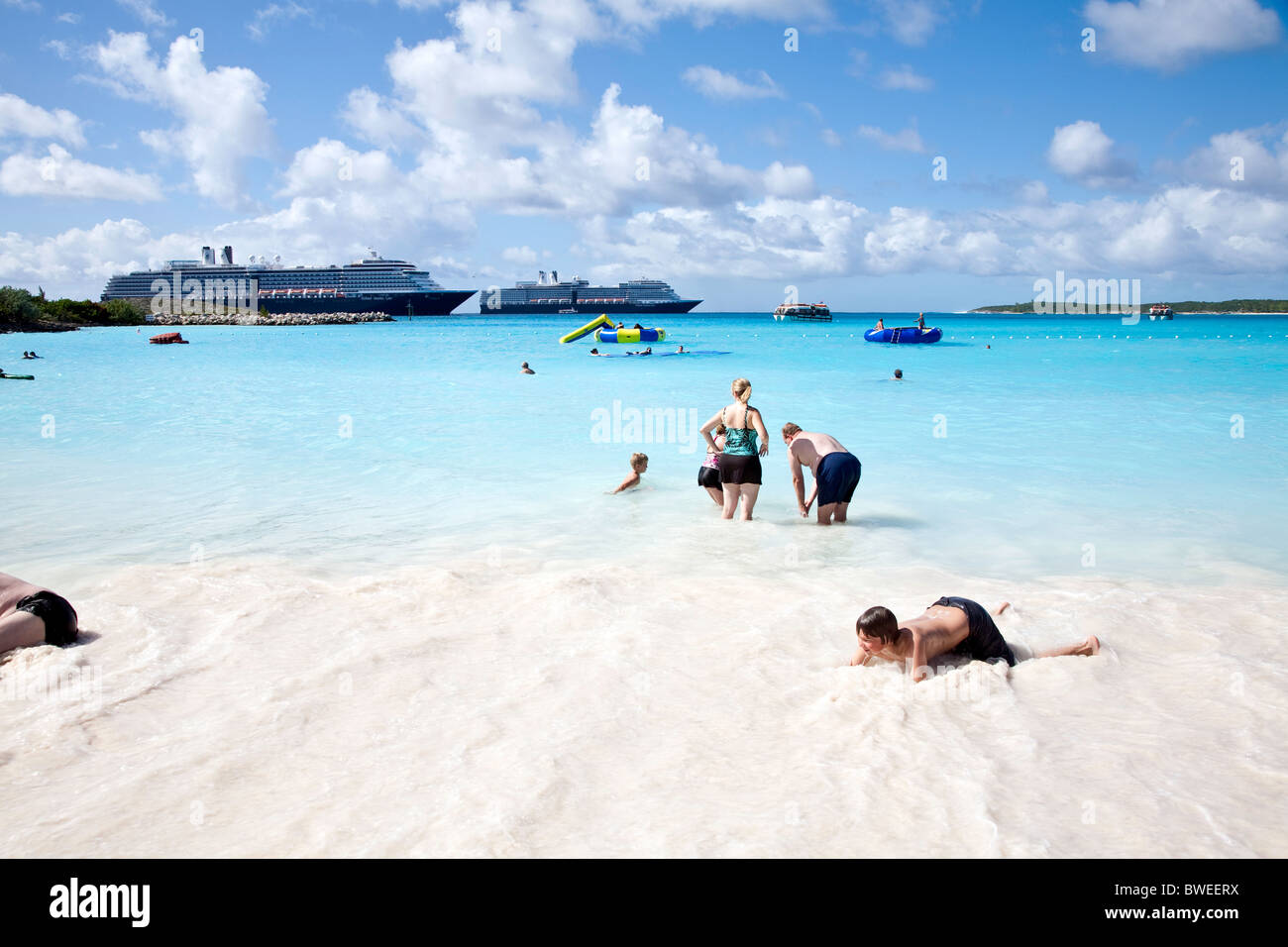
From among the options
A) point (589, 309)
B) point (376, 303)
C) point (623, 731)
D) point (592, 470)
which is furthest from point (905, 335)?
point (589, 309)

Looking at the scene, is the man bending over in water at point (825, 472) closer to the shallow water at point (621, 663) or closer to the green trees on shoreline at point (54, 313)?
the shallow water at point (621, 663)

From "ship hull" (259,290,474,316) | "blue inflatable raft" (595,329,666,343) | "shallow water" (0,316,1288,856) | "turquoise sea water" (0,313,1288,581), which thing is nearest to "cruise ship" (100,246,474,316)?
"ship hull" (259,290,474,316)

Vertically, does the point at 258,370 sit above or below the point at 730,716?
above

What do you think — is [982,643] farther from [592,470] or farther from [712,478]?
[592,470]

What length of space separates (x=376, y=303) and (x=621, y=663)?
367ft

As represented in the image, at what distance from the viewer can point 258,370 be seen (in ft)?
98.4

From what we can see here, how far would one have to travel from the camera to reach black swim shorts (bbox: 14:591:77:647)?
188 inches

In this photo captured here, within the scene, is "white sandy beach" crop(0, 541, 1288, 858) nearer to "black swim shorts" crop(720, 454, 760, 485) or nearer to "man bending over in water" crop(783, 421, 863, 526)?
"man bending over in water" crop(783, 421, 863, 526)

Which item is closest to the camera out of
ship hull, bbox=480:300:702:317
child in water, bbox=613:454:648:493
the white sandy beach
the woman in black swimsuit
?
the white sandy beach

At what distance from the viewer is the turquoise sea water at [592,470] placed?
7.65 m

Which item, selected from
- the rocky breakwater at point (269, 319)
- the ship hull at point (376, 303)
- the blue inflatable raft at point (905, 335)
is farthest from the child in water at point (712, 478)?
the ship hull at point (376, 303)

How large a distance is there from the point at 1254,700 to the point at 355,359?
36472mm

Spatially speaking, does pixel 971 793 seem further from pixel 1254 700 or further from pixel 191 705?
pixel 191 705
